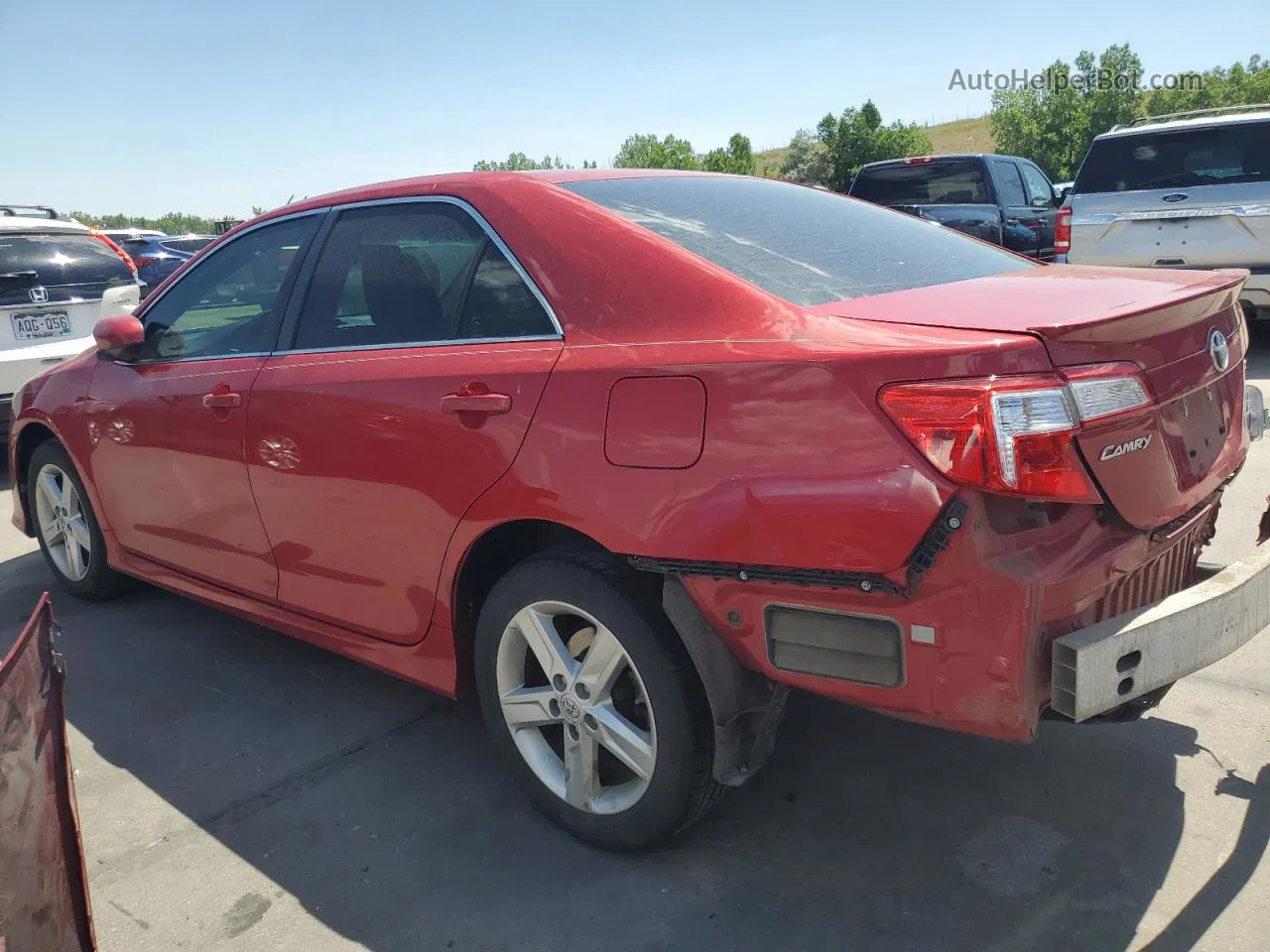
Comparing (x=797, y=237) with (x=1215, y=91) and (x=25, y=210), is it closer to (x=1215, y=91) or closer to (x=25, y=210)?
(x=25, y=210)

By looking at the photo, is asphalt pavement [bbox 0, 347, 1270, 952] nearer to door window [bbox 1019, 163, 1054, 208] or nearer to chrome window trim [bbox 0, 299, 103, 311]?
chrome window trim [bbox 0, 299, 103, 311]

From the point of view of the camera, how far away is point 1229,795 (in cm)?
286

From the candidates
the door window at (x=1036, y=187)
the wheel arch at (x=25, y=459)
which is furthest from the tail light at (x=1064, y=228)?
the wheel arch at (x=25, y=459)

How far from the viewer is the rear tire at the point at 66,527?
469cm

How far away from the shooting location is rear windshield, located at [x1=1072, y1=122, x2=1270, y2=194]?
26.9 ft

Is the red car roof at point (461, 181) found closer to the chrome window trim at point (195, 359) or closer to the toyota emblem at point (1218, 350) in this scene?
the chrome window trim at point (195, 359)

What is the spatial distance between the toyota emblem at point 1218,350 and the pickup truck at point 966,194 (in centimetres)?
914

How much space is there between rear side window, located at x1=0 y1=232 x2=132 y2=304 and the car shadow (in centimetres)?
491

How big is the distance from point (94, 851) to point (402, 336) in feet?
5.47

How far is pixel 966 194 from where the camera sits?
1197 cm

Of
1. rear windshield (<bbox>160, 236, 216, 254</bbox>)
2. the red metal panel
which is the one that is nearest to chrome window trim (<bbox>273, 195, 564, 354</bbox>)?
the red metal panel

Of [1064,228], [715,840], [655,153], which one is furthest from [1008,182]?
[655,153]

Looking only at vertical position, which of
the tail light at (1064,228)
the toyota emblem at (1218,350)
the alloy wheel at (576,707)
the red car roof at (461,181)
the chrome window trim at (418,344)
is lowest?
the alloy wheel at (576,707)

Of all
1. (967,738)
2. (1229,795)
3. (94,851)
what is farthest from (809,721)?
(94,851)
